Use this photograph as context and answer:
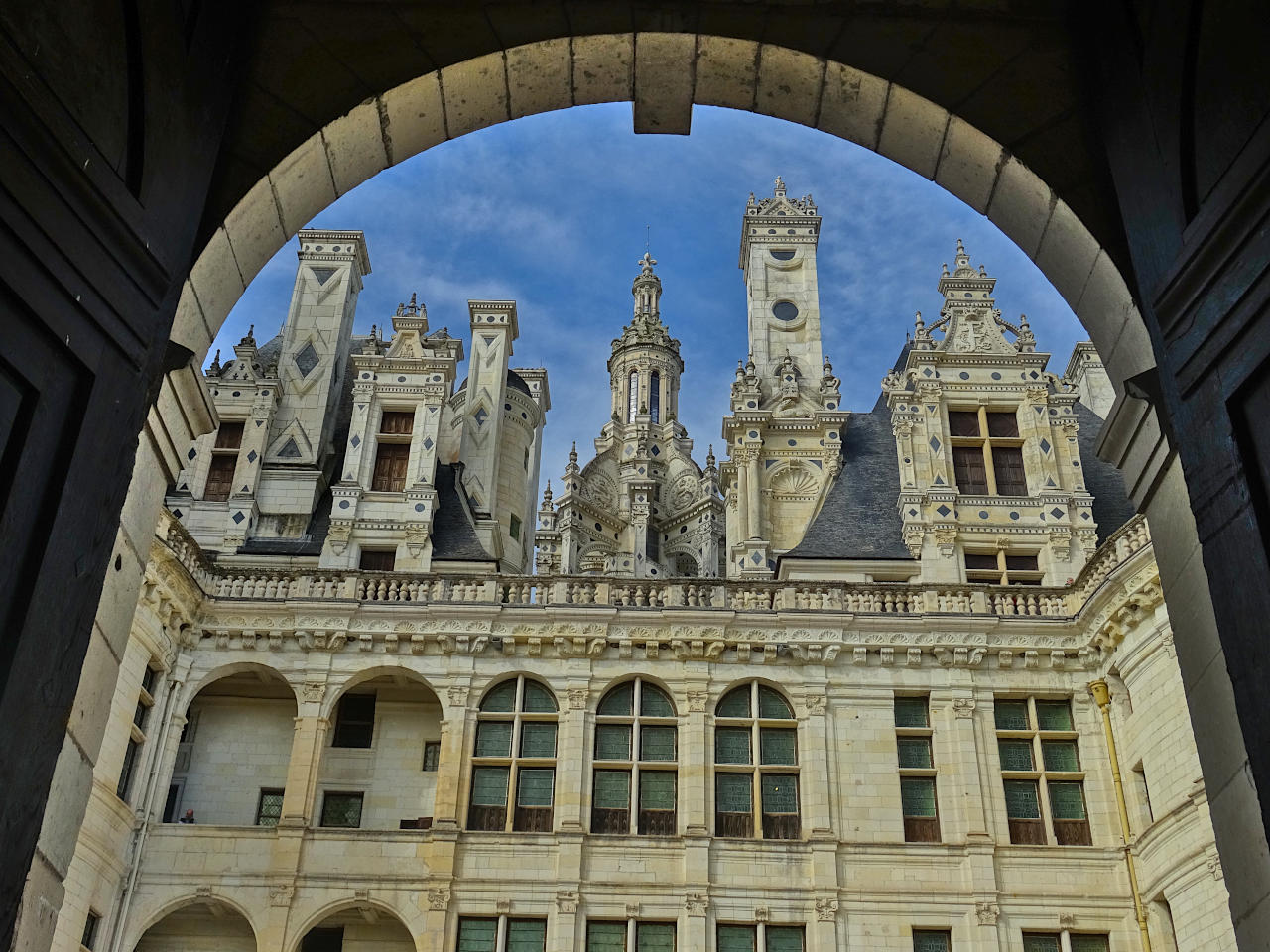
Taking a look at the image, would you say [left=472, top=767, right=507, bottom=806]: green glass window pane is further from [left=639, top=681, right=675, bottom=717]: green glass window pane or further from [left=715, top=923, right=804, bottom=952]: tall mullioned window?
[left=715, top=923, right=804, bottom=952]: tall mullioned window

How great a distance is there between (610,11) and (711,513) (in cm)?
4225

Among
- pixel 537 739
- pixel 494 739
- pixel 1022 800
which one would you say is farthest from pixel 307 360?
pixel 1022 800

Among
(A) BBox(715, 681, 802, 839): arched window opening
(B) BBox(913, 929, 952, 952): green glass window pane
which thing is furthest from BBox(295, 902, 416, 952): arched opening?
(B) BBox(913, 929, 952, 952): green glass window pane

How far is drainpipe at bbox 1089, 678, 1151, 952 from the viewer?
17500 mm

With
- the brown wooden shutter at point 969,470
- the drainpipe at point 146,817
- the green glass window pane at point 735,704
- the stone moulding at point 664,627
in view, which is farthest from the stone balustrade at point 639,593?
the brown wooden shutter at point 969,470

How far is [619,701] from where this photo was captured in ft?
65.1

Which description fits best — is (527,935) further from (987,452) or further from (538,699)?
(987,452)

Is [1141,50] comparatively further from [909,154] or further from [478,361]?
[478,361]

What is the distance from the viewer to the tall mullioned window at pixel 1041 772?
18.8m

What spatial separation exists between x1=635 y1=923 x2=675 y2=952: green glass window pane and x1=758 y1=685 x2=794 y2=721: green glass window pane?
3.57m

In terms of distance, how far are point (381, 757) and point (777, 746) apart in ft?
21.1

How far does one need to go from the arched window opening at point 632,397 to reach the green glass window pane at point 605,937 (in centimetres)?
3955

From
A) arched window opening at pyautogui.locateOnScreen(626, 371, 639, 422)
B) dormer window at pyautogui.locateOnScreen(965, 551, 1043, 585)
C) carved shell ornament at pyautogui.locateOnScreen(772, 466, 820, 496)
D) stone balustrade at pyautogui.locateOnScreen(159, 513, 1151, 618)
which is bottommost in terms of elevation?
stone balustrade at pyautogui.locateOnScreen(159, 513, 1151, 618)

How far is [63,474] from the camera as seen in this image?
4.11 metres
